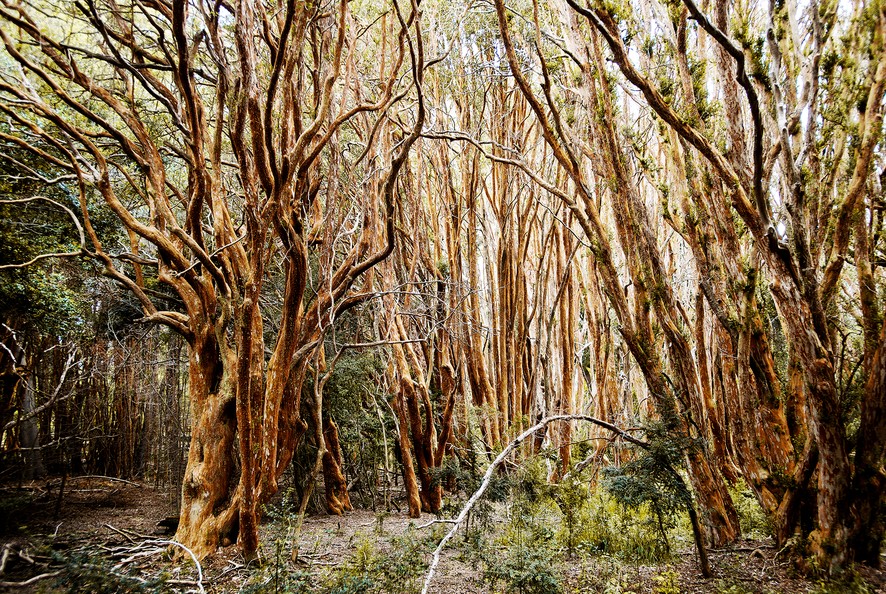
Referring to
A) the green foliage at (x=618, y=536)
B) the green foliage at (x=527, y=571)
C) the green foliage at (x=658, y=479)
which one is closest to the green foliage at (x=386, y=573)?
the green foliage at (x=527, y=571)

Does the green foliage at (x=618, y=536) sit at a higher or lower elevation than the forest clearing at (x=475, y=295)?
lower

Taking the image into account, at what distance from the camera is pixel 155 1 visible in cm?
455

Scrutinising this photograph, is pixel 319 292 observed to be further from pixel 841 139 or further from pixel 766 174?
pixel 841 139

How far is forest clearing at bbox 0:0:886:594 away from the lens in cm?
297

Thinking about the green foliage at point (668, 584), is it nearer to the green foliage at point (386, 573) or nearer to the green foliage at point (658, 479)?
the green foliage at point (658, 479)

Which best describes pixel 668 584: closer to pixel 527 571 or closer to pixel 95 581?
pixel 527 571

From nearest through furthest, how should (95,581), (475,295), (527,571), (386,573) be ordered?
(95,581) < (527,571) < (386,573) < (475,295)

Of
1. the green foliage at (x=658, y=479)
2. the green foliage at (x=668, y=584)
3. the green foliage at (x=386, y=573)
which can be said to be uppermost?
the green foliage at (x=658, y=479)

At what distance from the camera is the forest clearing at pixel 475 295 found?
297 centimetres

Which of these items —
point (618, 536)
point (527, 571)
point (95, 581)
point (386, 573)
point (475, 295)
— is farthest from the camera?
point (475, 295)

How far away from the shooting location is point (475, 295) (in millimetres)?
7320

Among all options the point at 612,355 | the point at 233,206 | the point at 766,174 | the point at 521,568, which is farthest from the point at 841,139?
the point at 233,206

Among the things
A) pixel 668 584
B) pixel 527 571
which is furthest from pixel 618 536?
pixel 527 571

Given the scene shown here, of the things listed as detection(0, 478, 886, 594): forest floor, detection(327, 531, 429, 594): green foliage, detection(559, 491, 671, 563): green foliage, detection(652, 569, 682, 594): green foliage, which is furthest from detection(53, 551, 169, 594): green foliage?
detection(652, 569, 682, 594): green foliage
